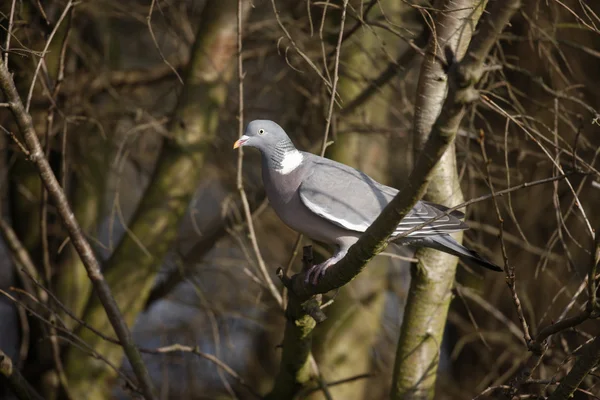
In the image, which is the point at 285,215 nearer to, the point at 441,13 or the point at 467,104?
the point at 441,13

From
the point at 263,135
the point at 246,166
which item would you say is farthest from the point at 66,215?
the point at 246,166

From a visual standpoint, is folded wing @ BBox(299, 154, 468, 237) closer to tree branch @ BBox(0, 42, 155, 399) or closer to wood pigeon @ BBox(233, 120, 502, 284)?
wood pigeon @ BBox(233, 120, 502, 284)

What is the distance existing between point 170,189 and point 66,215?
1.55m

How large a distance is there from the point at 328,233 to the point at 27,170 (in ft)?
8.86

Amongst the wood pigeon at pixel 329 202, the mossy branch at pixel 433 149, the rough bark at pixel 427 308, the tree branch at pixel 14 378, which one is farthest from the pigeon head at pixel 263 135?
the tree branch at pixel 14 378

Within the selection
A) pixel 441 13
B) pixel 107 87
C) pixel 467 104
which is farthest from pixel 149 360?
pixel 467 104

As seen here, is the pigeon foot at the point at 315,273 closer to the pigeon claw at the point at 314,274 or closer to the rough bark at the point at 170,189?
the pigeon claw at the point at 314,274

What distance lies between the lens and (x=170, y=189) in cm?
429

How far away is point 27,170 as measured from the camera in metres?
4.75

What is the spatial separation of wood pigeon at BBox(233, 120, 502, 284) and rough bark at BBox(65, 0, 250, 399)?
125cm

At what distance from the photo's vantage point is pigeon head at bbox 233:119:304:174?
3.11m

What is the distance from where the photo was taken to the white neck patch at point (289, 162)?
3.10 m

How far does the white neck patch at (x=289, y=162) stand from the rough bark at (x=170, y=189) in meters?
1.31

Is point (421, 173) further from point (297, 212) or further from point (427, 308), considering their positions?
point (427, 308)
